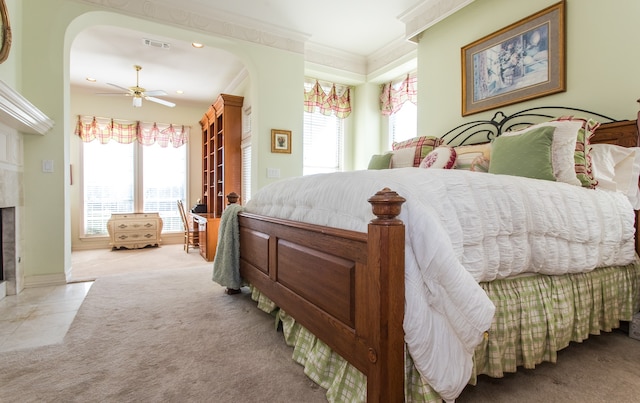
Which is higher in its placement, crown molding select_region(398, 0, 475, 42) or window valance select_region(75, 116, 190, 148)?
crown molding select_region(398, 0, 475, 42)

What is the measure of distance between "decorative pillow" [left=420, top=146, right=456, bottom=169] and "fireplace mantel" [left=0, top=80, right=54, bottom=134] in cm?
279

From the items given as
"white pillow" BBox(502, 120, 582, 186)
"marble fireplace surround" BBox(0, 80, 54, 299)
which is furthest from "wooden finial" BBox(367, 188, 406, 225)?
"marble fireplace surround" BBox(0, 80, 54, 299)

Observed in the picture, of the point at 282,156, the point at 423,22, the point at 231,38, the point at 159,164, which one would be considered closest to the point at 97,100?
the point at 159,164

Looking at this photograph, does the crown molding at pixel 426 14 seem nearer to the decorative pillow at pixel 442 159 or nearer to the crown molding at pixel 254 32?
the crown molding at pixel 254 32

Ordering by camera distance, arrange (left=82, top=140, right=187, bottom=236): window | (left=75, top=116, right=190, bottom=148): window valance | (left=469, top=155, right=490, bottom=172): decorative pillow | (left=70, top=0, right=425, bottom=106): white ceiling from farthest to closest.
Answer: (left=82, top=140, right=187, bottom=236): window
(left=75, top=116, right=190, bottom=148): window valance
(left=70, top=0, right=425, bottom=106): white ceiling
(left=469, top=155, right=490, bottom=172): decorative pillow

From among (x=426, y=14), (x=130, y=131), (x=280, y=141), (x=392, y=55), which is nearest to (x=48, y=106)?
(x=280, y=141)

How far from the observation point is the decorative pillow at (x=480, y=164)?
2322mm

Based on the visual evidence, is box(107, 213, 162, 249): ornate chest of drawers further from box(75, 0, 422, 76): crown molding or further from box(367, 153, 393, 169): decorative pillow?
box(367, 153, 393, 169): decorative pillow

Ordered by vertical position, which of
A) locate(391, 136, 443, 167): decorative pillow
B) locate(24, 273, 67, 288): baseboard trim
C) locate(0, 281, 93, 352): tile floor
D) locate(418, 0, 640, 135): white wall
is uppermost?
locate(418, 0, 640, 135): white wall

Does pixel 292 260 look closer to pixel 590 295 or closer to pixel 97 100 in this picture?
pixel 590 295

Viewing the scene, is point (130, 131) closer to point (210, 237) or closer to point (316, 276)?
point (210, 237)

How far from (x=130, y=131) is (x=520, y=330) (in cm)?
637

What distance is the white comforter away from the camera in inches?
38.4

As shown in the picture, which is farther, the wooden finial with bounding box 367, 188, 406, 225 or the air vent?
the air vent
